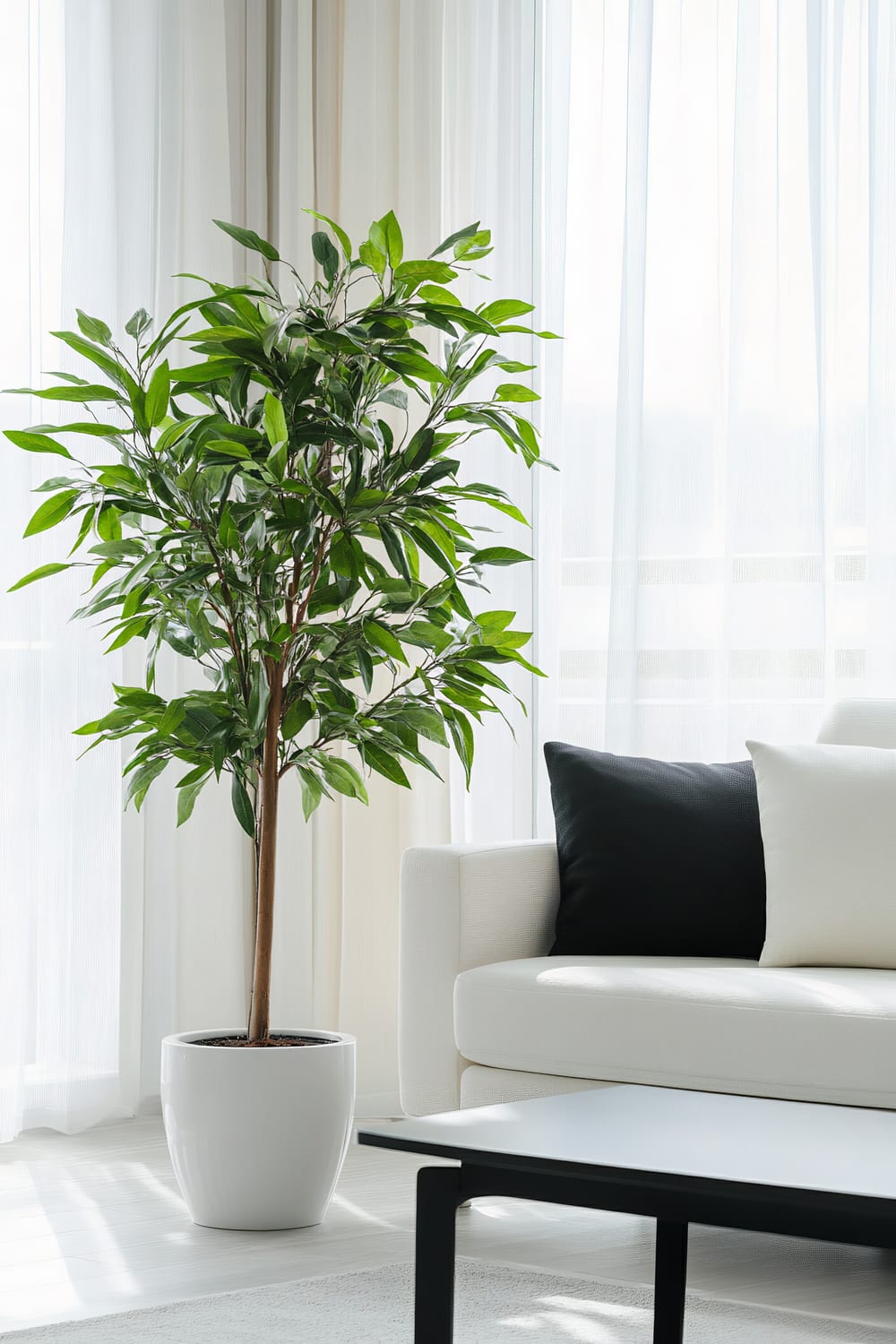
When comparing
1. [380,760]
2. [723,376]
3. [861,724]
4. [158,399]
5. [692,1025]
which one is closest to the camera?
[692,1025]

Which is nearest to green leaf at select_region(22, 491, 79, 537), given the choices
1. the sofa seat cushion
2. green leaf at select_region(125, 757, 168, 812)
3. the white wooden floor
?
green leaf at select_region(125, 757, 168, 812)

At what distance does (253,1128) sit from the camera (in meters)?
2.65

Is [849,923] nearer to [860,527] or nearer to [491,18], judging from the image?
[860,527]

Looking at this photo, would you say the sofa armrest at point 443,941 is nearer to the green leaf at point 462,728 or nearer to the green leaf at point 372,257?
the green leaf at point 462,728

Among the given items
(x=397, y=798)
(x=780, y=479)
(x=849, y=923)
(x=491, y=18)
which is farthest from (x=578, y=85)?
(x=849, y=923)

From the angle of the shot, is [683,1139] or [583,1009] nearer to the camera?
[683,1139]

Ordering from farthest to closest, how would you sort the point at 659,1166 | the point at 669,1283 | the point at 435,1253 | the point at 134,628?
the point at 134,628, the point at 669,1283, the point at 435,1253, the point at 659,1166

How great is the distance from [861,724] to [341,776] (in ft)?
3.10

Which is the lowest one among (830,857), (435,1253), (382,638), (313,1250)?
(313,1250)

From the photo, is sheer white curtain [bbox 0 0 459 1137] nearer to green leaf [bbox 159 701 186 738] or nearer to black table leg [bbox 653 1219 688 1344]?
green leaf [bbox 159 701 186 738]

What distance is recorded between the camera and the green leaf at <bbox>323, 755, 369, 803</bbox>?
286 centimetres

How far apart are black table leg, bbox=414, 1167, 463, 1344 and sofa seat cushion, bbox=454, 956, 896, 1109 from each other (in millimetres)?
958

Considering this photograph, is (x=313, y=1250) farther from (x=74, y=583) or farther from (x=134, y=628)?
(x=74, y=583)

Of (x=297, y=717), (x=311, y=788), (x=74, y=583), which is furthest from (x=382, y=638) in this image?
(x=74, y=583)
